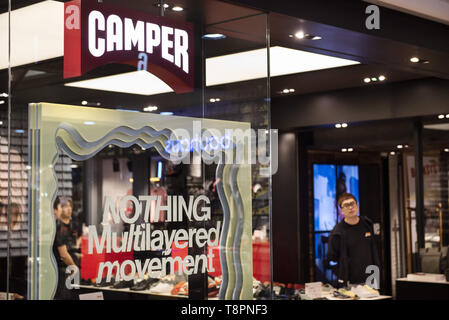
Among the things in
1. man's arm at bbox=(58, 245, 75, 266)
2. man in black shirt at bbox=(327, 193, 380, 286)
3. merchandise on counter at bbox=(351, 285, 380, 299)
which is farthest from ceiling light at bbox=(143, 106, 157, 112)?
man in black shirt at bbox=(327, 193, 380, 286)

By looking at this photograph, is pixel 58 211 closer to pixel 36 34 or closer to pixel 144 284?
pixel 144 284

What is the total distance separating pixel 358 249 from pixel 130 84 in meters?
3.95

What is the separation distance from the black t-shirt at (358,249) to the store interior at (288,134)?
0.63 metres

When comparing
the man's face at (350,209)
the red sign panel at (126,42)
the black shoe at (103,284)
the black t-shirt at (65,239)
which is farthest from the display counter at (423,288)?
the black t-shirt at (65,239)

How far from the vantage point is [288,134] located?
8.92 metres

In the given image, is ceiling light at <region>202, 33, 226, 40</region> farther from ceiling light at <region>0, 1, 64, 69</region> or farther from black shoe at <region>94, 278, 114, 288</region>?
black shoe at <region>94, 278, 114, 288</region>

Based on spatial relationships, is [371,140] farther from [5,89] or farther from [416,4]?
[5,89]

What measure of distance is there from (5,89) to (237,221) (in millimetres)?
1533

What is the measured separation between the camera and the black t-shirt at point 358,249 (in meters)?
6.47

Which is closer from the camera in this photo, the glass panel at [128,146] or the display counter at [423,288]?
the glass panel at [128,146]

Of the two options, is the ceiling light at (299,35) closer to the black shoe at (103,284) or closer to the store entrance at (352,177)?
the black shoe at (103,284)

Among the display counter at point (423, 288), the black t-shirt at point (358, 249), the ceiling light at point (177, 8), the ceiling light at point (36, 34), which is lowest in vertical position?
the display counter at point (423, 288)

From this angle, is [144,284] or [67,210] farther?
[144,284]

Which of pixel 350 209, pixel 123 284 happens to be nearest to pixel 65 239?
pixel 123 284
